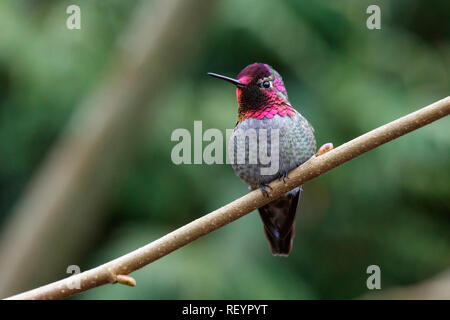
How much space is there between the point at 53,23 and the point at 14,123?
→ 0.96m

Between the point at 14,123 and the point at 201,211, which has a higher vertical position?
the point at 14,123

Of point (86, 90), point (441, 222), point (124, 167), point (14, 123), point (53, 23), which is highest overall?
point (53, 23)

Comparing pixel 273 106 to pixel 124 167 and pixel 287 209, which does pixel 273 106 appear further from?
pixel 124 167

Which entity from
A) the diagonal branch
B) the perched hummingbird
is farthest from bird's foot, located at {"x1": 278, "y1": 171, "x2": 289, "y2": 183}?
the diagonal branch

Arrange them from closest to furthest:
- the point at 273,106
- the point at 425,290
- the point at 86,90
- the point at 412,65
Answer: the point at 273,106
the point at 425,290
the point at 412,65
the point at 86,90

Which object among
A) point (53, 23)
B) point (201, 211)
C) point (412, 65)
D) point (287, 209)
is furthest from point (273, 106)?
point (53, 23)

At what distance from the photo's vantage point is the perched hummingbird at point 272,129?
1562 millimetres

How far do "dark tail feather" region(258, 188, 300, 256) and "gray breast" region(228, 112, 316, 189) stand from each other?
0.53 ft

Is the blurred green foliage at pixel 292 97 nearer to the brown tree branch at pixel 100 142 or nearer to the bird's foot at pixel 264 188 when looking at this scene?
the brown tree branch at pixel 100 142

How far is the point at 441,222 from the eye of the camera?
4.50 m

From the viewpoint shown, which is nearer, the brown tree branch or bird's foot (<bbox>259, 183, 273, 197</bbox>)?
bird's foot (<bbox>259, 183, 273, 197</bbox>)

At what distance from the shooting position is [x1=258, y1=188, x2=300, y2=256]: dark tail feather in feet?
5.77

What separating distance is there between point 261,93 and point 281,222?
0.51 meters

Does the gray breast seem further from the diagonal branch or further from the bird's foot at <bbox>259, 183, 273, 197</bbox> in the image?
the diagonal branch
